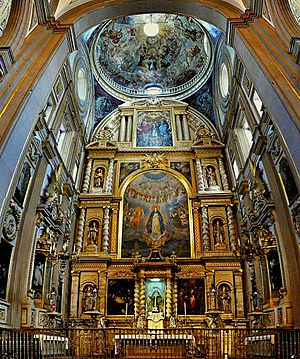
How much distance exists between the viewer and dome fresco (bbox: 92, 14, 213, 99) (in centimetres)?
2167

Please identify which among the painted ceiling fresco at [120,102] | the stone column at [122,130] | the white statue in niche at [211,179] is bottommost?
the white statue in niche at [211,179]

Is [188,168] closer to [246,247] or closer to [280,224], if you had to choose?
[246,247]

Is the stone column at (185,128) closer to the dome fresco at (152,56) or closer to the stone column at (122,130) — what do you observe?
the dome fresco at (152,56)

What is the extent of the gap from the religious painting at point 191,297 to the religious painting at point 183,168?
552cm

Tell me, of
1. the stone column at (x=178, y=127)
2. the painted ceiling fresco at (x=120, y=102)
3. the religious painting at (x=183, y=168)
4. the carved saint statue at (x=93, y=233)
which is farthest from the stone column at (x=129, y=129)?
the carved saint statue at (x=93, y=233)

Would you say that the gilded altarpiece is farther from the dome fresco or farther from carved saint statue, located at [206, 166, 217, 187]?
the dome fresco

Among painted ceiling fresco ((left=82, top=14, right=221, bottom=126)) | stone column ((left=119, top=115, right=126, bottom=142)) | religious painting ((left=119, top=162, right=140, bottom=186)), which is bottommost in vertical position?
religious painting ((left=119, top=162, right=140, bottom=186))

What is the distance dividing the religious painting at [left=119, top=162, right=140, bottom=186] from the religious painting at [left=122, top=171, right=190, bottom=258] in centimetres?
56

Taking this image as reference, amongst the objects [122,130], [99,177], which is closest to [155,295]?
[99,177]

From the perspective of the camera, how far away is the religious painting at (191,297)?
16.8 meters

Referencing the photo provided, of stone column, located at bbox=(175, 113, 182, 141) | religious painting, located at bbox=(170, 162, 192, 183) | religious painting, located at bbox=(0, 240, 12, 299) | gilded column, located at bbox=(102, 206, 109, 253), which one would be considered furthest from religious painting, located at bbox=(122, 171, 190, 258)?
religious painting, located at bbox=(0, 240, 12, 299)

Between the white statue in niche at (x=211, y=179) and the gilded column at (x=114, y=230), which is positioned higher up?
the white statue in niche at (x=211, y=179)

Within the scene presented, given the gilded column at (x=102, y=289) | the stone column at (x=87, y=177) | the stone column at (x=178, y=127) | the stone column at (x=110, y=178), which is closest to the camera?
A: the gilded column at (x=102, y=289)

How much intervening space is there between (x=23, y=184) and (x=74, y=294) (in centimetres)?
672
